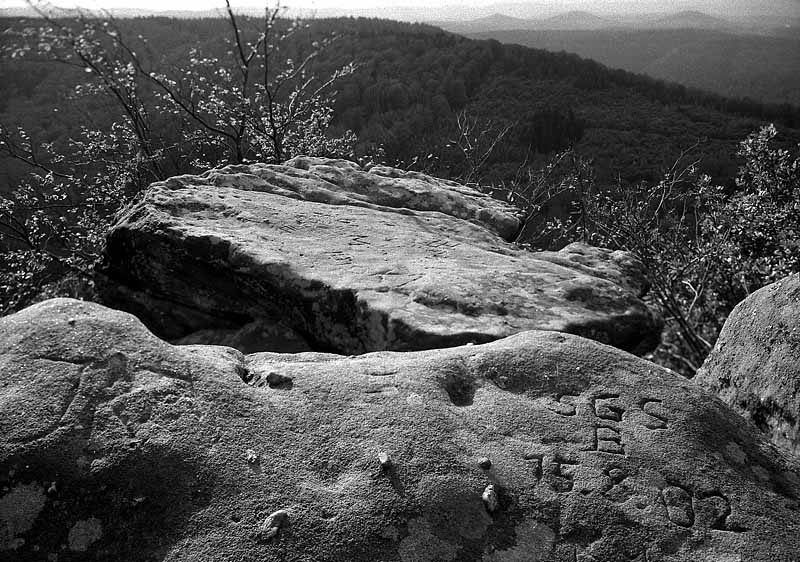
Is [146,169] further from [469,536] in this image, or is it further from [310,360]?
[469,536]

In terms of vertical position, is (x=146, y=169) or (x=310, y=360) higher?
(x=310, y=360)

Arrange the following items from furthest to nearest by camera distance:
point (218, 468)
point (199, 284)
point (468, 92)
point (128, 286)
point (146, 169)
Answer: point (468, 92) → point (146, 169) → point (128, 286) → point (199, 284) → point (218, 468)

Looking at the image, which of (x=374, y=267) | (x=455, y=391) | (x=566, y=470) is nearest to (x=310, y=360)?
(x=455, y=391)

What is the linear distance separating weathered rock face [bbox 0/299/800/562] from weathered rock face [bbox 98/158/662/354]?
4.21 feet

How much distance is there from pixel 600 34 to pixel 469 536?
543 feet

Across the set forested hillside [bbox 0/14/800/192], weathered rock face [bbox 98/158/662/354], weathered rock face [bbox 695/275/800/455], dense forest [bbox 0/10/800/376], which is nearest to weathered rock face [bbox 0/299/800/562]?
weathered rock face [bbox 695/275/800/455]

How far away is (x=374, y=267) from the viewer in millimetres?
5066

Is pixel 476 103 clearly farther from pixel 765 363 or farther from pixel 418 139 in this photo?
pixel 765 363

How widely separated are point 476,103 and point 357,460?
3355 cm

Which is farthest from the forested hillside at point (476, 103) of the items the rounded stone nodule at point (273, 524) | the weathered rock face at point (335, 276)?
the rounded stone nodule at point (273, 524)

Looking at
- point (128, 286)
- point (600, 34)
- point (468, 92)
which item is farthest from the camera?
point (600, 34)

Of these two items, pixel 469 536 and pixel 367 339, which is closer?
pixel 469 536

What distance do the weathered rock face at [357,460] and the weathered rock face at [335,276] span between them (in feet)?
4.21

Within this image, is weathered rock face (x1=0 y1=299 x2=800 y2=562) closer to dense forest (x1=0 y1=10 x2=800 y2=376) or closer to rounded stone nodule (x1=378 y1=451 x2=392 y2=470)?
rounded stone nodule (x1=378 y1=451 x2=392 y2=470)
